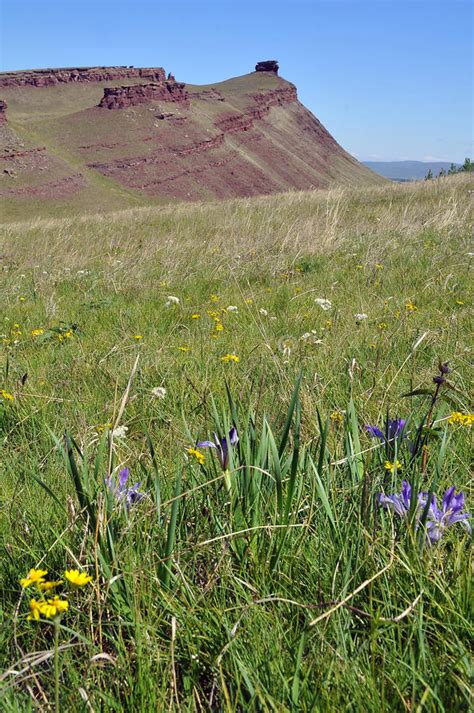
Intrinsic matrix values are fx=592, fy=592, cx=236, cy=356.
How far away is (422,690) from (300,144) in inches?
4635

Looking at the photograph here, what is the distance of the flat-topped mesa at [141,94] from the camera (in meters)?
82.7

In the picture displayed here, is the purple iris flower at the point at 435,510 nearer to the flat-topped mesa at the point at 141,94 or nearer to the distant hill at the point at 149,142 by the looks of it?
the distant hill at the point at 149,142

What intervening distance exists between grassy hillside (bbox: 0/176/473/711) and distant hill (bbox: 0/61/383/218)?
5918 cm


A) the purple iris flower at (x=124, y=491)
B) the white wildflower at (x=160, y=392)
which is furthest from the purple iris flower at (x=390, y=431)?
the white wildflower at (x=160, y=392)

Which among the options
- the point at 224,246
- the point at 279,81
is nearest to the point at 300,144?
the point at 279,81

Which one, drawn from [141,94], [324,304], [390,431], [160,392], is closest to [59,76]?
[141,94]

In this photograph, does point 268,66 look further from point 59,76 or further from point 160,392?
point 160,392

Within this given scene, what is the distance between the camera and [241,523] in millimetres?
1438

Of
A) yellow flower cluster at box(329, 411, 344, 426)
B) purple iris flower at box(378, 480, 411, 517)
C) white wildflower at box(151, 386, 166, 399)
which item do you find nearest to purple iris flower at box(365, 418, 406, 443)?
purple iris flower at box(378, 480, 411, 517)

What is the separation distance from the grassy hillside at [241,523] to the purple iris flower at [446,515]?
42 mm

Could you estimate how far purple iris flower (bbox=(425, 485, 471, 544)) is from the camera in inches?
51.3

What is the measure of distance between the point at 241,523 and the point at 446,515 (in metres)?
0.47

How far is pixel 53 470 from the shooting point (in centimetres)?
195

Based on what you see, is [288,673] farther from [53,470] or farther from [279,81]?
[279,81]
